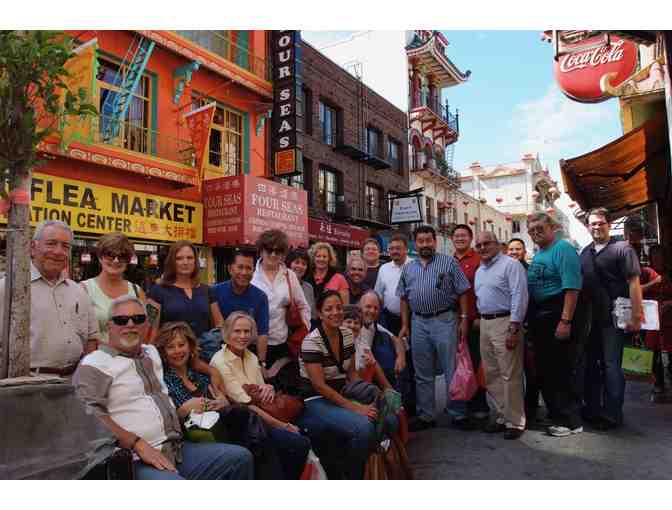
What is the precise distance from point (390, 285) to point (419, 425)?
1301 millimetres

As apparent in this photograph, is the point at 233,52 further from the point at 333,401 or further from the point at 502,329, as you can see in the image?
the point at 333,401

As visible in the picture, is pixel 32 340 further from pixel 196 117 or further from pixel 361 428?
pixel 196 117

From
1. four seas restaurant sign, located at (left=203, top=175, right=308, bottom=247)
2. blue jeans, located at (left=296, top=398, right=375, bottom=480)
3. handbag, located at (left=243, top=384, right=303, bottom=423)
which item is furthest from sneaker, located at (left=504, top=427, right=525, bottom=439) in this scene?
four seas restaurant sign, located at (left=203, top=175, right=308, bottom=247)

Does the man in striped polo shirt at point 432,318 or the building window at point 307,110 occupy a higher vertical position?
the building window at point 307,110

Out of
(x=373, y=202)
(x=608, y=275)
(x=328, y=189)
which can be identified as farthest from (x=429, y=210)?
(x=608, y=275)

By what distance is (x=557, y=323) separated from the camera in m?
4.17

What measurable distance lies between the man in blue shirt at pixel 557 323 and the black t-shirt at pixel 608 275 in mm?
251

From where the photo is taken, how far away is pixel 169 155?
9742mm

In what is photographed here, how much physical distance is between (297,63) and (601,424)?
9513mm

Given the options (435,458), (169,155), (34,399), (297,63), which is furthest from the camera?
(297,63)

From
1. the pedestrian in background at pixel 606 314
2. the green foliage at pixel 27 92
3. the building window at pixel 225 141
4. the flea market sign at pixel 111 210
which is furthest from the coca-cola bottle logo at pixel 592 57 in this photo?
the building window at pixel 225 141

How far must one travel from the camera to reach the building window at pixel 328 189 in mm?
14750

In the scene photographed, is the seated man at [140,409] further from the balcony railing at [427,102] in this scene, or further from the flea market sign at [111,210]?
the balcony railing at [427,102]

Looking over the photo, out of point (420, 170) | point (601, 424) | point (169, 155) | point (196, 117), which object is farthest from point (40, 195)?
point (420, 170)
